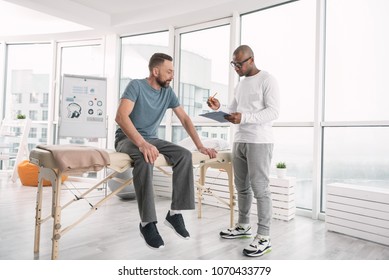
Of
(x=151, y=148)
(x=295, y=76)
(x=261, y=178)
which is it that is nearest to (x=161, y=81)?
(x=151, y=148)

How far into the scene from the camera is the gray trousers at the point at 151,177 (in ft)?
5.85

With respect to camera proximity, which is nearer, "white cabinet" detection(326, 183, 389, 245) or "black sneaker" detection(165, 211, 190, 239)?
"black sneaker" detection(165, 211, 190, 239)

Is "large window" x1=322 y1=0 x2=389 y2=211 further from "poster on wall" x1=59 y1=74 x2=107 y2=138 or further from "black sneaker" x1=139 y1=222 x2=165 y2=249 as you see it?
"poster on wall" x1=59 y1=74 x2=107 y2=138

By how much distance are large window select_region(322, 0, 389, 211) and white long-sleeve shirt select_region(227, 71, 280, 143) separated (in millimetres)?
1269

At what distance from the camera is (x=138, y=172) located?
181 centimetres

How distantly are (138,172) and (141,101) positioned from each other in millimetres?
465

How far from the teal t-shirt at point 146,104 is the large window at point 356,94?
172cm

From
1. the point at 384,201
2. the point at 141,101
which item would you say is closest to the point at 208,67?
the point at 141,101

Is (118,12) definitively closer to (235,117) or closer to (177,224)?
(235,117)

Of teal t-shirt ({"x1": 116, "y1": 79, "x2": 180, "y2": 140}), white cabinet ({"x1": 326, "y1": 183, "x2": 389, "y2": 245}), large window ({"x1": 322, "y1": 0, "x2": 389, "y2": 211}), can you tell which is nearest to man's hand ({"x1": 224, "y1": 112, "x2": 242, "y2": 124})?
teal t-shirt ({"x1": 116, "y1": 79, "x2": 180, "y2": 140})

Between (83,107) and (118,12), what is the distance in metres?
1.49

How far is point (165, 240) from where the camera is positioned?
89.1 inches

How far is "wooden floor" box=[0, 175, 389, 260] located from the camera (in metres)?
1.97

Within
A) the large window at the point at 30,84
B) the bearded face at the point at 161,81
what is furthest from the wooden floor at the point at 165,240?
the large window at the point at 30,84
